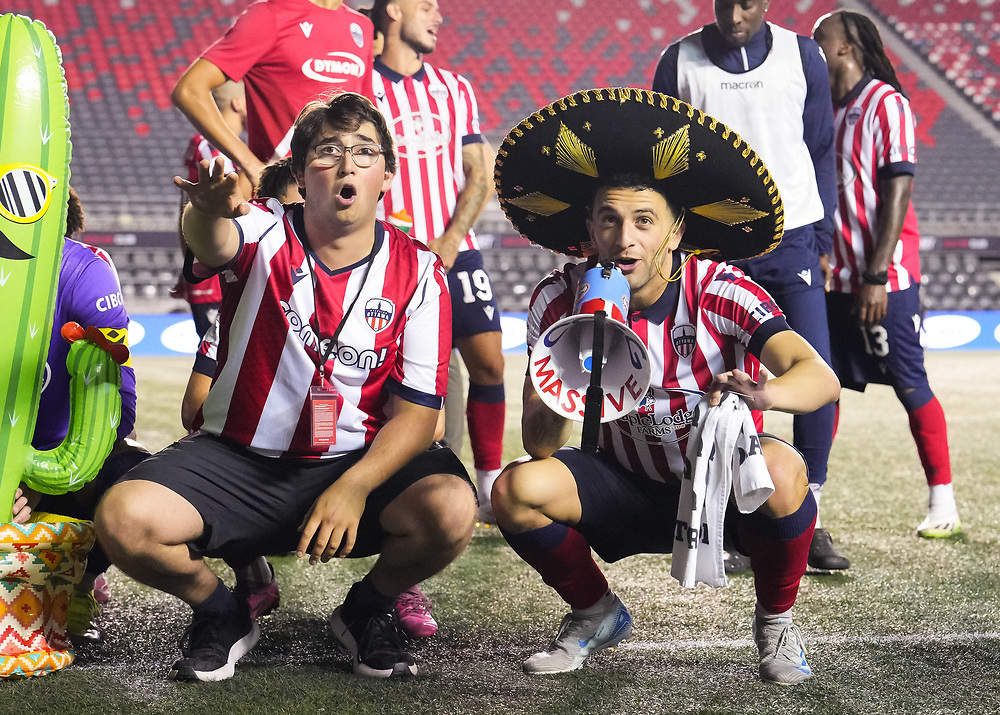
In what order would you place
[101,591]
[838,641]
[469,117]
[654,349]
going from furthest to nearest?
[469,117], [101,591], [838,641], [654,349]

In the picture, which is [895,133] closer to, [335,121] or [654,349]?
[654,349]

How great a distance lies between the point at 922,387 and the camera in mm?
3479

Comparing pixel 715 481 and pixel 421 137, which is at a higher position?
pixel 421 137

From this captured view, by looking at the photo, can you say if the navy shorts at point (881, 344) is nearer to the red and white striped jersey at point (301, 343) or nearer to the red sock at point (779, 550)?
the red sock at point (779, 550)

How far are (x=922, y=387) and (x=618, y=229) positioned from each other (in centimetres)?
190

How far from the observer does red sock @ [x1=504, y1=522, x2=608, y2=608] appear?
6.75 ft

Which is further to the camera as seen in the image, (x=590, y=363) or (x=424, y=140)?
(x=424, y=140)

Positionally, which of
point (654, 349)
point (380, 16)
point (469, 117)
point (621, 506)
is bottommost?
point (621, 506)

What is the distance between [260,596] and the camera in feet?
7.93

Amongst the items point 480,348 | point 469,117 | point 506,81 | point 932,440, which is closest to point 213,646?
point 480,348

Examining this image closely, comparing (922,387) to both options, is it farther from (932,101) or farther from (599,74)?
(932,101)

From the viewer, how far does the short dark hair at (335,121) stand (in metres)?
2.06

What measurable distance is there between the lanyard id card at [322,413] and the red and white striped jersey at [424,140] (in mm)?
1299

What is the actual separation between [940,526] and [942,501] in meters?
0.09
